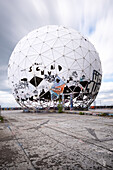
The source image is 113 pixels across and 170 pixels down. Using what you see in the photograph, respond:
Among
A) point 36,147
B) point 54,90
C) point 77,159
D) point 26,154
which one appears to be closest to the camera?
point 77,159

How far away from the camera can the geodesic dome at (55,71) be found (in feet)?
61.2

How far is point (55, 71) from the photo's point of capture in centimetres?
1859

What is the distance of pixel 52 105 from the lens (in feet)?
63.7

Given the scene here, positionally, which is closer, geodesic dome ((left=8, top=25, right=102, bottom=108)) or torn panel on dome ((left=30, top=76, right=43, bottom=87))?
geodesic dome ((left=8, top=25, right=102, bottom=108))

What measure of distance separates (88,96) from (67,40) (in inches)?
403

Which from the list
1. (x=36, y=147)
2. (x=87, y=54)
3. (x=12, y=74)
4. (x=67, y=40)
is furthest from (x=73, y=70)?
(x=36, y=147)

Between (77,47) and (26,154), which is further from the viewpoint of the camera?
(77,47)

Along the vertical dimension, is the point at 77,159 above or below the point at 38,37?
below

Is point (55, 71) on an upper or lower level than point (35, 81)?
upper

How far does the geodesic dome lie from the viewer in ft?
61.2

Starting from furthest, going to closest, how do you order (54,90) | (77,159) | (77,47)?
(77,47) → (54,90) → (77,159)

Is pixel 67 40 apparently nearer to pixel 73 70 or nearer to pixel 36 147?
pixel 73 70

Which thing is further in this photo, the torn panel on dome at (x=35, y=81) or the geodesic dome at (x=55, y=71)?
the torn panel on dome at (x=35, y=81)

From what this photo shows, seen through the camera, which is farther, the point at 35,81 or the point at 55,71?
the point at 35,81
